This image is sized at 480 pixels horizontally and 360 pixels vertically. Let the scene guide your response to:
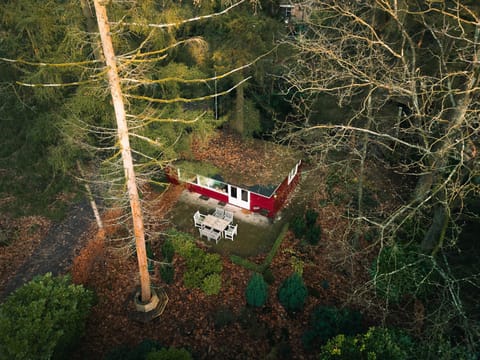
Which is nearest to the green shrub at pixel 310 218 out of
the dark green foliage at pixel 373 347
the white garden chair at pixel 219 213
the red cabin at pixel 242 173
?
the red cabin at pixel 242 173

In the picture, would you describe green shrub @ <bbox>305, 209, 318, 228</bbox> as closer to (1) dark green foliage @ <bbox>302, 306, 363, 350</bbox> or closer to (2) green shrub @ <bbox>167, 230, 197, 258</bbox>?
(1) dark green foliage @ <bbox>302, 306, 363, 350</bbox>

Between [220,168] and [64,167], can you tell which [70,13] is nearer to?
[64,167]

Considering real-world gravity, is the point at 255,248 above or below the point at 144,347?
below

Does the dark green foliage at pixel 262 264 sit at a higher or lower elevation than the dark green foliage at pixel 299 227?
lower

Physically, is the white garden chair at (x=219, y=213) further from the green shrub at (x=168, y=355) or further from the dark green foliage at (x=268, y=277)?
the green shrub at (x=168, y=355)

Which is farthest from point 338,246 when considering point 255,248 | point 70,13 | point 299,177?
point 70,13

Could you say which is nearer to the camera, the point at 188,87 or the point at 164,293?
the point at 164,293

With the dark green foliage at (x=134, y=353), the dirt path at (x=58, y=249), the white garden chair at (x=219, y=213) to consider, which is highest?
the dark green foliage at (x=134, y=353)
